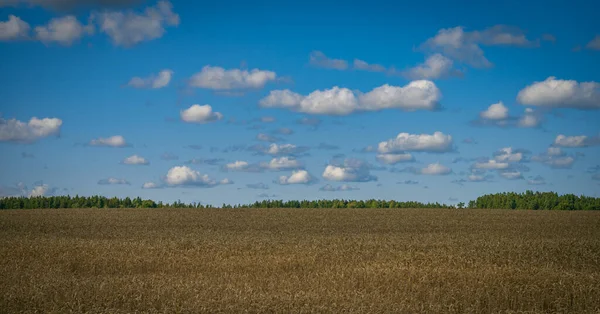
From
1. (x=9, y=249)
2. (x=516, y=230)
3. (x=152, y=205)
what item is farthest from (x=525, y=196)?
(x=9, y=249)

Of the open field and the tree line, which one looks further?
the tree line

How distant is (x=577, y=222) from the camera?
1955 inches

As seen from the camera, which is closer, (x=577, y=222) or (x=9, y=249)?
(x=9, y=249)

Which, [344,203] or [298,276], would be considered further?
[344,203]

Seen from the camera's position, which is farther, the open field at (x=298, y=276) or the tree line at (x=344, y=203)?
the tree line at (x=344, y=203)

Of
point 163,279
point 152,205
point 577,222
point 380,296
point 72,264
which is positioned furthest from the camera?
point 152,205

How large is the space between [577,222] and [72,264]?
43495 millimetres

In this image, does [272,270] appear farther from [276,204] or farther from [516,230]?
[276,204]

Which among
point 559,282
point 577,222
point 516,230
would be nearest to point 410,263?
point 559,282

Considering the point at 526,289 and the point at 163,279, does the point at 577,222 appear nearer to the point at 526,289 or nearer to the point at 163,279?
the point at 526,289

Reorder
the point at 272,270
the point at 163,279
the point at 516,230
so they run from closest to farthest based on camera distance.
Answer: the point at 163,279, the point at 272,270, the point at 516,230

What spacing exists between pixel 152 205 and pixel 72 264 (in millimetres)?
62017

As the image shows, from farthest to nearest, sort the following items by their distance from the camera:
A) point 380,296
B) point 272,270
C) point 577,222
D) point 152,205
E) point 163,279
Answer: point 152,205
point 577,222
point 272,270
point 163,279
point 380,296

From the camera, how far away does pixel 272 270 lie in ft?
65.5
